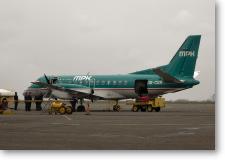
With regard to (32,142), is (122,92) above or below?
above

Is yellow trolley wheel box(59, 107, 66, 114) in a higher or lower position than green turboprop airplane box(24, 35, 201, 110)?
lower

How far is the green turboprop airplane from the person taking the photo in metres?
36.7

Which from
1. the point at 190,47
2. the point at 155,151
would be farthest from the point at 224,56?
the point at 190,47

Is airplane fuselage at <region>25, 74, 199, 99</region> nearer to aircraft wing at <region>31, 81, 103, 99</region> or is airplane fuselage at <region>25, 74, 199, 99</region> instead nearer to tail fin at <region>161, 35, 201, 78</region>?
aircraft wing at <region>31, 81, 103, 99</region>

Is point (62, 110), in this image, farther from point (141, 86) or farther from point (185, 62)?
point (185, 62)

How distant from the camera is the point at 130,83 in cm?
3928

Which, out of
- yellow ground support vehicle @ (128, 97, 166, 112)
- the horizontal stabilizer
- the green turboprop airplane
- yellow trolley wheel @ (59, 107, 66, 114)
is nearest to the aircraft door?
the green turboprop airplane

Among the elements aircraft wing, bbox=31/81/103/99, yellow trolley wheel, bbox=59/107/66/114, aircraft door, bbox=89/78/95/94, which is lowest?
yellow trolley wheel, bbox=59/107/66/114

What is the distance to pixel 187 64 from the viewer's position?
3675 cm

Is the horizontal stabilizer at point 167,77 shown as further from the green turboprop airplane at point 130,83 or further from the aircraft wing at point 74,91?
the aircraft wing at point 74,91

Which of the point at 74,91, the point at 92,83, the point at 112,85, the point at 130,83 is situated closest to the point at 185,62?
the point at 130,83

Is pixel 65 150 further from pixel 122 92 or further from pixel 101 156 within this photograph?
pixel 122 92

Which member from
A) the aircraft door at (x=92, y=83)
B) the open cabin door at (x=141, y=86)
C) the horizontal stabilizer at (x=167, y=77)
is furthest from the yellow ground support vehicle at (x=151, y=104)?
the aircraft door at (x=92, y=83)

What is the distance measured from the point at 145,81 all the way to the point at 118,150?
26.6 m
